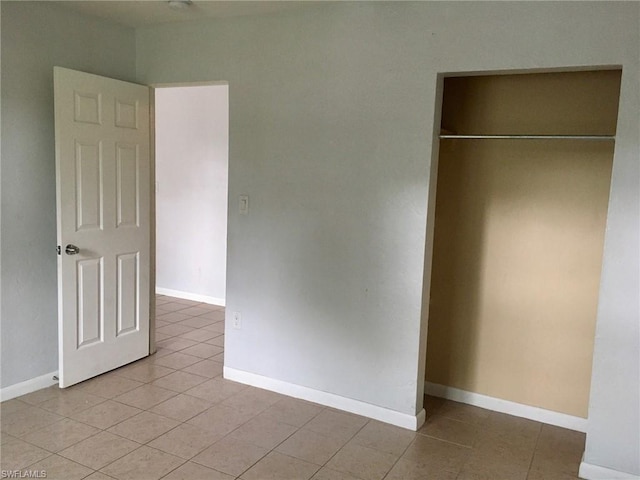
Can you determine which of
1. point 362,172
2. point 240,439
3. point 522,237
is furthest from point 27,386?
point 522,237

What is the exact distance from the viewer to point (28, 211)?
3.13m

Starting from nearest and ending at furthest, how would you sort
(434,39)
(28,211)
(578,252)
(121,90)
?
(434,39), (578,252), (28,211), (121,90)

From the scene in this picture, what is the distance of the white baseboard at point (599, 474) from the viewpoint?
2.41 meters

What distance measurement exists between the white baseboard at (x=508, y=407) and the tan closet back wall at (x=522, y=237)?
1.3 inches

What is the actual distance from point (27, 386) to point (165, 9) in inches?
97.8

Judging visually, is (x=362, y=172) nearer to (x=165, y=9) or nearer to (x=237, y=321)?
(x=237, y=321)

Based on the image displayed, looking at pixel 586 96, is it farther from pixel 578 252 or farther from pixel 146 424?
pixel 146 424

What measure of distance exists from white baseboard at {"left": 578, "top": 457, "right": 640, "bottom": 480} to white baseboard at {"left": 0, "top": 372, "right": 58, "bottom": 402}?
3.11 metres

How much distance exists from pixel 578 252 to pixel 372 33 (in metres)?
1.69

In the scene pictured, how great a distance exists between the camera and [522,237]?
10.1ft

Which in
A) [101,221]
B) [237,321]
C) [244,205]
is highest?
[244,205]

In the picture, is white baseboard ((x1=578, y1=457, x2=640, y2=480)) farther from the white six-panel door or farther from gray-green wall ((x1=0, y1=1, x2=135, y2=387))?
gray-green wall ((x1=0, y1=1, x2=135, y2=387))

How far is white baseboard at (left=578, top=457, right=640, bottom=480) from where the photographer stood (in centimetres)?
241

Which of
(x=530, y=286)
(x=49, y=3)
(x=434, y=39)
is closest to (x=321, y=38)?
(x=434, y=39)
